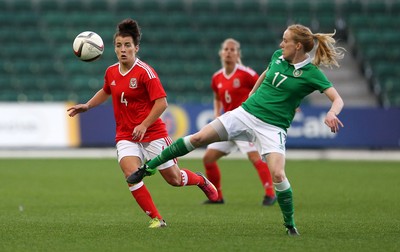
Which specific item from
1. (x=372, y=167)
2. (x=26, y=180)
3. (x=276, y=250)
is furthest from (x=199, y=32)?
(x=276, y=250)

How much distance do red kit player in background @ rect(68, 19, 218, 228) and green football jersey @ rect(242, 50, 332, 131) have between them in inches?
41.2

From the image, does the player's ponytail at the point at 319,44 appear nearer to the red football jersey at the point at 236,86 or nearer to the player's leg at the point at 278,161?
the player's leg at the point at 278,161

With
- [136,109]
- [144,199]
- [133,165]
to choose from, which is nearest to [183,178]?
[144,199]

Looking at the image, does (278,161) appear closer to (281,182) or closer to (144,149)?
(281,182)

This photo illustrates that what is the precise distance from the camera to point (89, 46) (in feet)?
29.8

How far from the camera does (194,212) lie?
11258 millimetres

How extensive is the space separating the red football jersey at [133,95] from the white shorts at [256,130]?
91 cm

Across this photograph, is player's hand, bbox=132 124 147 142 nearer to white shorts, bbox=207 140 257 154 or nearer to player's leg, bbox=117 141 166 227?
player's leg, bbox=117 141 166 227

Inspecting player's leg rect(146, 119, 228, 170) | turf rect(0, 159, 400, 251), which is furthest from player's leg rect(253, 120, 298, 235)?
player's leg rect(146, 119, 228, 170)

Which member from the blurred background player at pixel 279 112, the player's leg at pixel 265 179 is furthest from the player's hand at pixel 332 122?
the player's leg at pixel 265 179

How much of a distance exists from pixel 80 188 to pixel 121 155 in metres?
6.12

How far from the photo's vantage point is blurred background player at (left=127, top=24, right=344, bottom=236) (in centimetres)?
837

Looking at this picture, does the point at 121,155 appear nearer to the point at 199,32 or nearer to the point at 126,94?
the point at 126,94

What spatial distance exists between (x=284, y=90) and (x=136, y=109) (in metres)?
1.62
